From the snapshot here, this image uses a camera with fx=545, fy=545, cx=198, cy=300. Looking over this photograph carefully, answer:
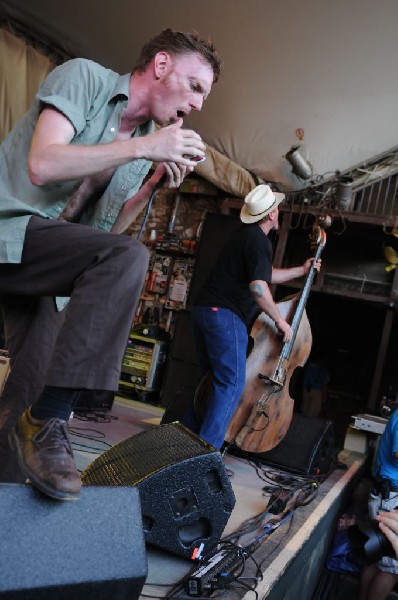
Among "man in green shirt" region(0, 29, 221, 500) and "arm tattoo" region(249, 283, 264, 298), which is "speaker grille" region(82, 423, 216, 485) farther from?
"arm tattoo" region(249, 283, 264, 298)

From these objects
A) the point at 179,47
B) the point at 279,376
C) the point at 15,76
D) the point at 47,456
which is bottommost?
the point at 47,456

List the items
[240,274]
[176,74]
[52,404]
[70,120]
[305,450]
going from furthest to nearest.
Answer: [305,450]
[240,274]
[176,74]
[70,120]
[52,404]

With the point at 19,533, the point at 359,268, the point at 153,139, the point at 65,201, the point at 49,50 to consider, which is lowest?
the point at 19,533

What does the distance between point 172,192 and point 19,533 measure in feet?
22.6

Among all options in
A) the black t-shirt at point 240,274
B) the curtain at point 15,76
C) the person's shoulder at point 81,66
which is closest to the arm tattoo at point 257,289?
the black t-shirt at point 240,274

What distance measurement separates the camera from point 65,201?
1462mm

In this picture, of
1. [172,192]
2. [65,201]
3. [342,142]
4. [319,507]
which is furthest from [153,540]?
[172,192]

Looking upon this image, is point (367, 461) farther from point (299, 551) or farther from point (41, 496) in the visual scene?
point (41, 496)

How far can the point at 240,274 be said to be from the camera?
3457 mm

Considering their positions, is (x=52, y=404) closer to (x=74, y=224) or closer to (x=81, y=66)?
(x=74, y=224)

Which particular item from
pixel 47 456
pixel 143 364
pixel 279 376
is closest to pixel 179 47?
pixel 47 456

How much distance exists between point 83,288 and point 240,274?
228cm

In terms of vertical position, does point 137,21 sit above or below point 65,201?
above

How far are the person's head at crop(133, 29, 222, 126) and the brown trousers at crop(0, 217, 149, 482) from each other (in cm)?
46
